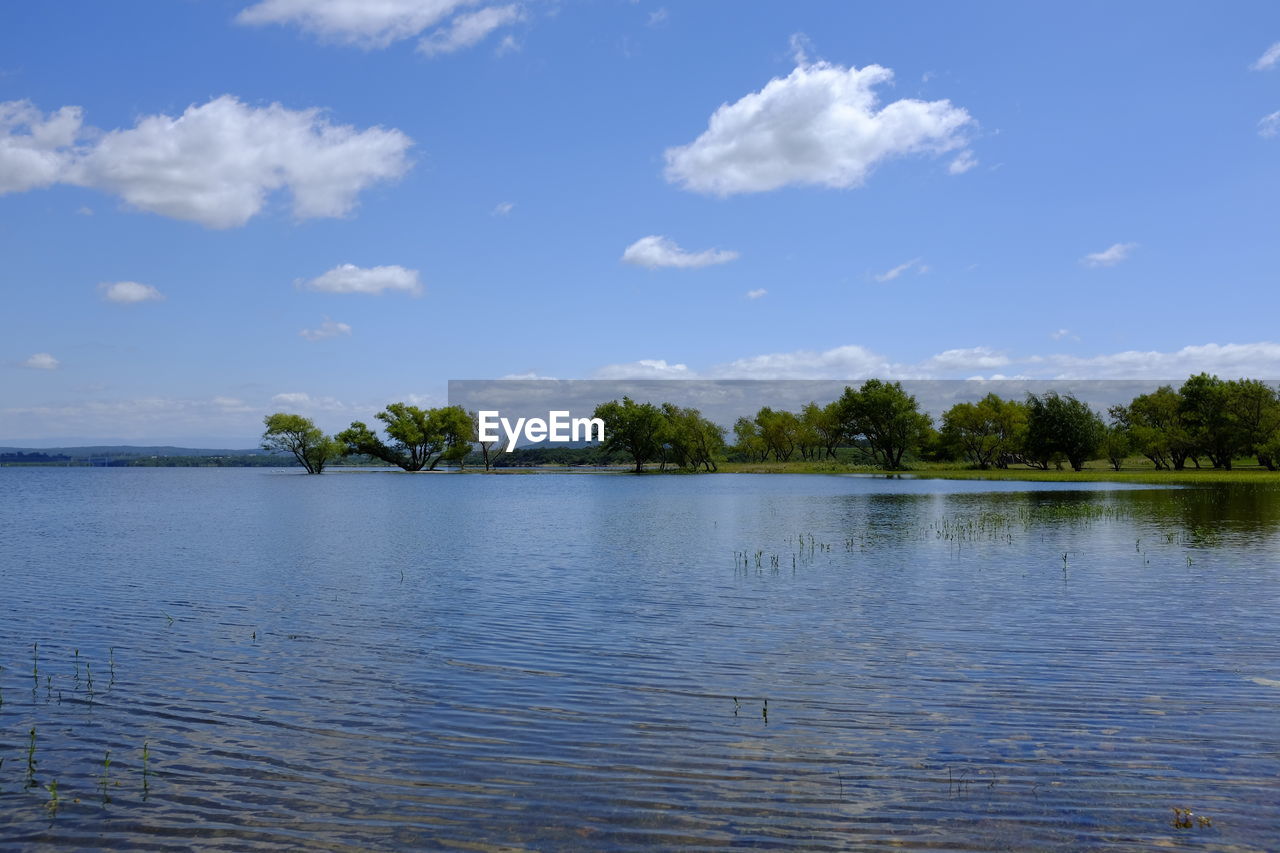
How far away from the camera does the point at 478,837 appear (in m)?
8.44

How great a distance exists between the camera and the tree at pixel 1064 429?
125312 millimetres

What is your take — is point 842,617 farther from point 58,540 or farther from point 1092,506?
point 1092,506

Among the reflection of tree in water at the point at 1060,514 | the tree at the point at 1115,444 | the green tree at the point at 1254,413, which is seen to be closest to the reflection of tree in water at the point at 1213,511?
the reflection of tree in water at the point at 1060,514

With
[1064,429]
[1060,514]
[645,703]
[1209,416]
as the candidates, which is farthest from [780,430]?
[645,703]

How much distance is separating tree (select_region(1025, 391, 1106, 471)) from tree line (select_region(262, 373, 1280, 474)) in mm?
153

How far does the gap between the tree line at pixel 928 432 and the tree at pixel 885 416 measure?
0.23 meters

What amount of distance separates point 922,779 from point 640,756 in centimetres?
334

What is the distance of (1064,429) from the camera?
126 metres

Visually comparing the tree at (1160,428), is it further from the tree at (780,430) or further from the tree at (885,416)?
the tree at (780,430)

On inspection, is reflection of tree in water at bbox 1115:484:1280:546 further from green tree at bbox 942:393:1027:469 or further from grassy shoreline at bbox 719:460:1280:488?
green tree at bbox 942:393:1027:469

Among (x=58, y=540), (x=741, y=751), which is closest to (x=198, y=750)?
(x=741, y=751)

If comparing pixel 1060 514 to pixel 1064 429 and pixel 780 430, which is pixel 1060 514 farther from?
pixel 780 430

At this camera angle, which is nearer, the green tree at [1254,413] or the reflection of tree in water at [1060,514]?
the reflection of tree in water at [1060,514]

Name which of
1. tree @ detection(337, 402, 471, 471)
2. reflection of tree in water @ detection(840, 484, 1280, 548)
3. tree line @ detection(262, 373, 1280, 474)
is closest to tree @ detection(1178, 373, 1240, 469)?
tree line @ detection(262, 373, 1280, 474)
